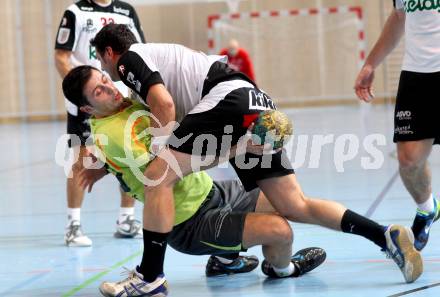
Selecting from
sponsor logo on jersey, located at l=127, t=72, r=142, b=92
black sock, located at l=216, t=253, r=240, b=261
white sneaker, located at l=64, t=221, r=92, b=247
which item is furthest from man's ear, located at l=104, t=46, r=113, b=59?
white sneaker, located at l=64, t=221, r=92, b=247

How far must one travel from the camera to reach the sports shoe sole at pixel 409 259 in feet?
12.6

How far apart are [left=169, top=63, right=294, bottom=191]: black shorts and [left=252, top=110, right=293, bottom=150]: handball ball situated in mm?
52

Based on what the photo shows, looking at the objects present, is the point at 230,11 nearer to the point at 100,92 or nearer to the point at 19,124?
the point at 19,124

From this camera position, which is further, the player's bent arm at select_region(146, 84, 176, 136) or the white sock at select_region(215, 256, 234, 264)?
the white sock at select_region(215, 256, 234, 264)

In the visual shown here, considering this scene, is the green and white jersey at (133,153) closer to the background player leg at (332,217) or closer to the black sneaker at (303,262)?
the background player leg at (332,217)

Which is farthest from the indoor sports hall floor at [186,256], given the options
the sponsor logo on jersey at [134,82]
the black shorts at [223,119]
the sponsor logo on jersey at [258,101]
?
the sponsor logo on jersey at [134,82]

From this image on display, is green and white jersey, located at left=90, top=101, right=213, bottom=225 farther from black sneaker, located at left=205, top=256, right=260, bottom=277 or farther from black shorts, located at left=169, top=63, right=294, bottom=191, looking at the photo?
black sneaker, located at left=205, top=256, right=260, bottom=277

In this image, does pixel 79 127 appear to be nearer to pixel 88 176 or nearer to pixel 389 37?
pixel 88 176

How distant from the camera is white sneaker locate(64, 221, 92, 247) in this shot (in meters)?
5.37

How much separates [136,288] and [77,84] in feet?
3.39

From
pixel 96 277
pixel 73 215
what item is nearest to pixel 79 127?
pixel 73 215

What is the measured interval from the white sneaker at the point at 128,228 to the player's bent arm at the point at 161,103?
2064 millimetres

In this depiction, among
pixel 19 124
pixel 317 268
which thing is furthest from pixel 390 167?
pixel 19 124

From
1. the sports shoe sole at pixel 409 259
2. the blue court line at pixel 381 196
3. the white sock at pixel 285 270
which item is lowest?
the blue court line at pixel 381 196
